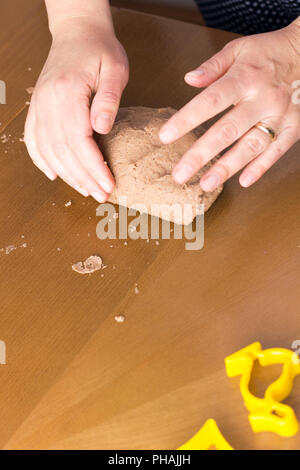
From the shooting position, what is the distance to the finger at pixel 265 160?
0.90 meters

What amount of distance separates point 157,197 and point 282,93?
0.84 ft

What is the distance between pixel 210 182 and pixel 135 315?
0.23 m

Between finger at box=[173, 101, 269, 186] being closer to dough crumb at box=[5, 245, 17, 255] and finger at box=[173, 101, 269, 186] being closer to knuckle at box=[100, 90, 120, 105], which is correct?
knuckle at box=[100, 90, 120, 105]

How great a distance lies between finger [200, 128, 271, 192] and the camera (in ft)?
2.85

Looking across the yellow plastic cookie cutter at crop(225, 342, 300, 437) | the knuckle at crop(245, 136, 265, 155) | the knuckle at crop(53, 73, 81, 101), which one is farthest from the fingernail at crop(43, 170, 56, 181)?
the yellow plastic cookie cutter at crop(225, 342, 300, 437)

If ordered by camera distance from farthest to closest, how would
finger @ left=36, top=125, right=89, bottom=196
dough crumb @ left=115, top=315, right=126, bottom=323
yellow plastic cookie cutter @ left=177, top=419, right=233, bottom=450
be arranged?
finger @ left=36, top=125, right=89, bottom=196, dough crumb @ left=115, top=315, right=126, bottom=323, yellow plastic cookie cutter @ left=177, top=419, right=233, bottom=450

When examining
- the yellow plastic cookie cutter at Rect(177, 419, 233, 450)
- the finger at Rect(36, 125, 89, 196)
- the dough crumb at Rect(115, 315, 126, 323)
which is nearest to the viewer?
the yellow plastic cookie cutter at Rect(177, 419, 233, 450)

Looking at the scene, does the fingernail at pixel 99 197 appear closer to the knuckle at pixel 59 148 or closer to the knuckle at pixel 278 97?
the knuckle at pixel 59 148

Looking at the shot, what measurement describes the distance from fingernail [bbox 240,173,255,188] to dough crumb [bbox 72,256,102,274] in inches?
10.1

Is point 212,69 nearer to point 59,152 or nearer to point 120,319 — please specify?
point 59,152

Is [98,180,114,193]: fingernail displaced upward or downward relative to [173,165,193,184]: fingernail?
downward

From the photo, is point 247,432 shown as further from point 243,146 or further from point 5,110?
point 5,110

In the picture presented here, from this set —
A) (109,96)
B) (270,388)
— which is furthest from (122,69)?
(270,388)

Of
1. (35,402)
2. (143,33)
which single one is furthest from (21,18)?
(35,402)
